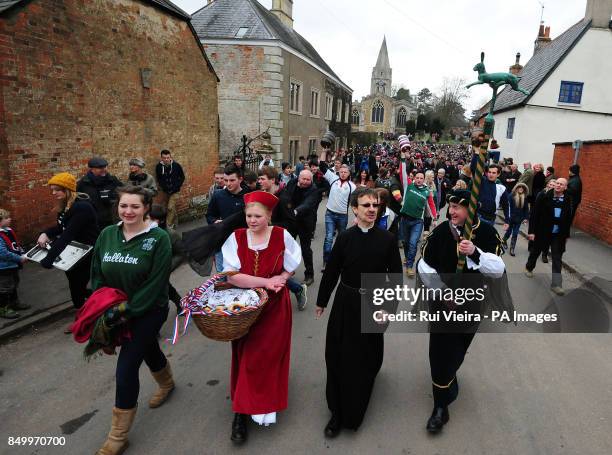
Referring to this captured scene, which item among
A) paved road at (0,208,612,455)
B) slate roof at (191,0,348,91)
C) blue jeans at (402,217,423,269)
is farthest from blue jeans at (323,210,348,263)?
slate roof at (191,0,348,91)

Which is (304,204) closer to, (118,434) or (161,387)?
(161,387)

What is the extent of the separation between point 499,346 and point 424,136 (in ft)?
197

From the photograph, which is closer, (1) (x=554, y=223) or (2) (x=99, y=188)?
(2) (x=99, y=188)

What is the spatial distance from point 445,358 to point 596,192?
1059 centimetres

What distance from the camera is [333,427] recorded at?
3.29 m

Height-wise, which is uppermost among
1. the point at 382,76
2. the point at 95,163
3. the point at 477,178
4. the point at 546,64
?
the point at 382,76

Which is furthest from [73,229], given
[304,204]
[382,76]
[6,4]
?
[382,76]

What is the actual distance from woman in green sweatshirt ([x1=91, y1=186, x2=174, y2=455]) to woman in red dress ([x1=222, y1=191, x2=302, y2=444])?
573 millimetres

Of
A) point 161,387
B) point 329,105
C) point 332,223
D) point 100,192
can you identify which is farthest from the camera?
point 329,105

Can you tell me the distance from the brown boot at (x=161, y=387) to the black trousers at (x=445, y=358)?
234 cm

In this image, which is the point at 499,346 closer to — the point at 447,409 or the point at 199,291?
the point at 447,409

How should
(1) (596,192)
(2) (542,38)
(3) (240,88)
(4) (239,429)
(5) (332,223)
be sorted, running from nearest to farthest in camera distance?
(4) (239,429) < (5) (332,223) < (1) (596,192) < (3) (240,88) < (2) (542,38)

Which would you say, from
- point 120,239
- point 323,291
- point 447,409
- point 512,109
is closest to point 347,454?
point 447,409

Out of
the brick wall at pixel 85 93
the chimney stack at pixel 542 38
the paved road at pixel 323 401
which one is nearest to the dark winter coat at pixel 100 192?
the brick wall at pixel 85 93
